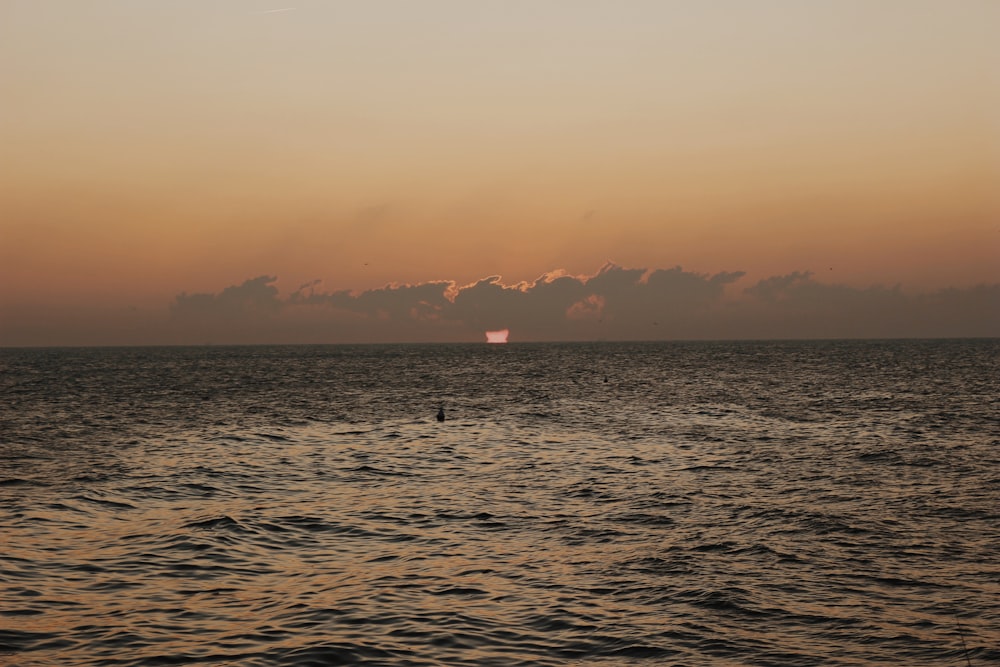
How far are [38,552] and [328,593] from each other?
30.5ft

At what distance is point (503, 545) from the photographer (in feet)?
86.7

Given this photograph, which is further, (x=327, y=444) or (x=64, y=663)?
(x=327, y=444)

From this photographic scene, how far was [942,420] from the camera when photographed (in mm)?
61875

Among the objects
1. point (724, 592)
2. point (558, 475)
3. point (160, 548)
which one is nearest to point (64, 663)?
point (160, 548)

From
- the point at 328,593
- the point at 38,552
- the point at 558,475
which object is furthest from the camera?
the point at 558,475

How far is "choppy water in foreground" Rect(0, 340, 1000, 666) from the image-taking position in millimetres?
18141

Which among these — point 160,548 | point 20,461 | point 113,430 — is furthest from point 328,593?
point 113,430

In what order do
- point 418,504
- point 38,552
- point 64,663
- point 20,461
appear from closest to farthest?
point 64,663 < point 38,552 < point 418,504 < point 20,461

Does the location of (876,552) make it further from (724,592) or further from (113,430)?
(113,430)

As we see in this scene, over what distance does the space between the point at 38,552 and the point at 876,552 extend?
22847mm

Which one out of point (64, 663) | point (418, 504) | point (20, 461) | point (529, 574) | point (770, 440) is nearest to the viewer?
point (64, 663)

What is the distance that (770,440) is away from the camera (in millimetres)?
53062

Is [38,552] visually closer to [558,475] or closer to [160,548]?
[160,548]

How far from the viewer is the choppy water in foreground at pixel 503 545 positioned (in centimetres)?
1814
